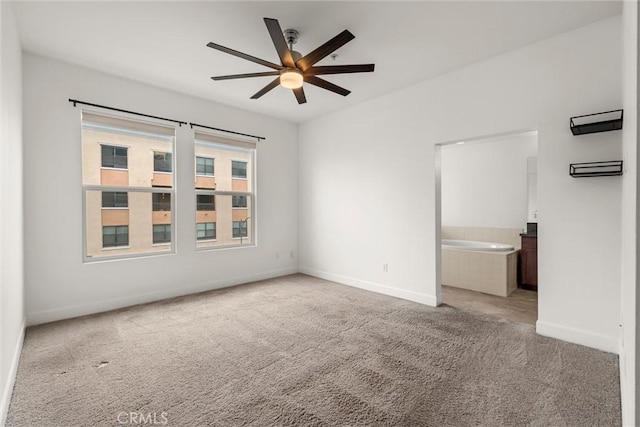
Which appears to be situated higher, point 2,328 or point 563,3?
point 563,3

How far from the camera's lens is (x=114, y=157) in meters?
3.75

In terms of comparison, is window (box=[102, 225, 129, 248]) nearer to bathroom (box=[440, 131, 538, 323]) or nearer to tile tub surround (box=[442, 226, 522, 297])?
bathroom (box=[440, 131, 538, 323])

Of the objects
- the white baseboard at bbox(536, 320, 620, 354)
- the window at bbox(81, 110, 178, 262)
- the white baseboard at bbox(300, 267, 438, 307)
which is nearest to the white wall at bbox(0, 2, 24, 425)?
the window at bbox(81, 110, 178, 262)

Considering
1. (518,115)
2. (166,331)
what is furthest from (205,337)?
(518,115)

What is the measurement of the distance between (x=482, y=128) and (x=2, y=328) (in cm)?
439

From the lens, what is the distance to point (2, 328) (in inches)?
73.8

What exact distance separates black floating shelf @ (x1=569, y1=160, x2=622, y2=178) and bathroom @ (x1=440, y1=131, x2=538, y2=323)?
3.63ft

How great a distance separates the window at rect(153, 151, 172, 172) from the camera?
409cm

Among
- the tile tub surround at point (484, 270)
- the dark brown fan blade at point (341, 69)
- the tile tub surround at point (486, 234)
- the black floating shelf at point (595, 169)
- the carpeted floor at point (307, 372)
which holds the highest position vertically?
the dark brown fan blade at point (341, 69)

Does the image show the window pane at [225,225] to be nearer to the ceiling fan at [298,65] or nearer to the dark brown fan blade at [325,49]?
the ceiling fan at [298,65]

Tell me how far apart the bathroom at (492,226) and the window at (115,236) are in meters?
4.27

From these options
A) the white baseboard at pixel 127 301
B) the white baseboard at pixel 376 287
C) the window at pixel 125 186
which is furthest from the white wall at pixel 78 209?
the white baseboard at pixel 376 287

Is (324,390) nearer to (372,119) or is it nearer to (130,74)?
(372,119)

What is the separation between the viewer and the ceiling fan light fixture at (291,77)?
8.34ft
